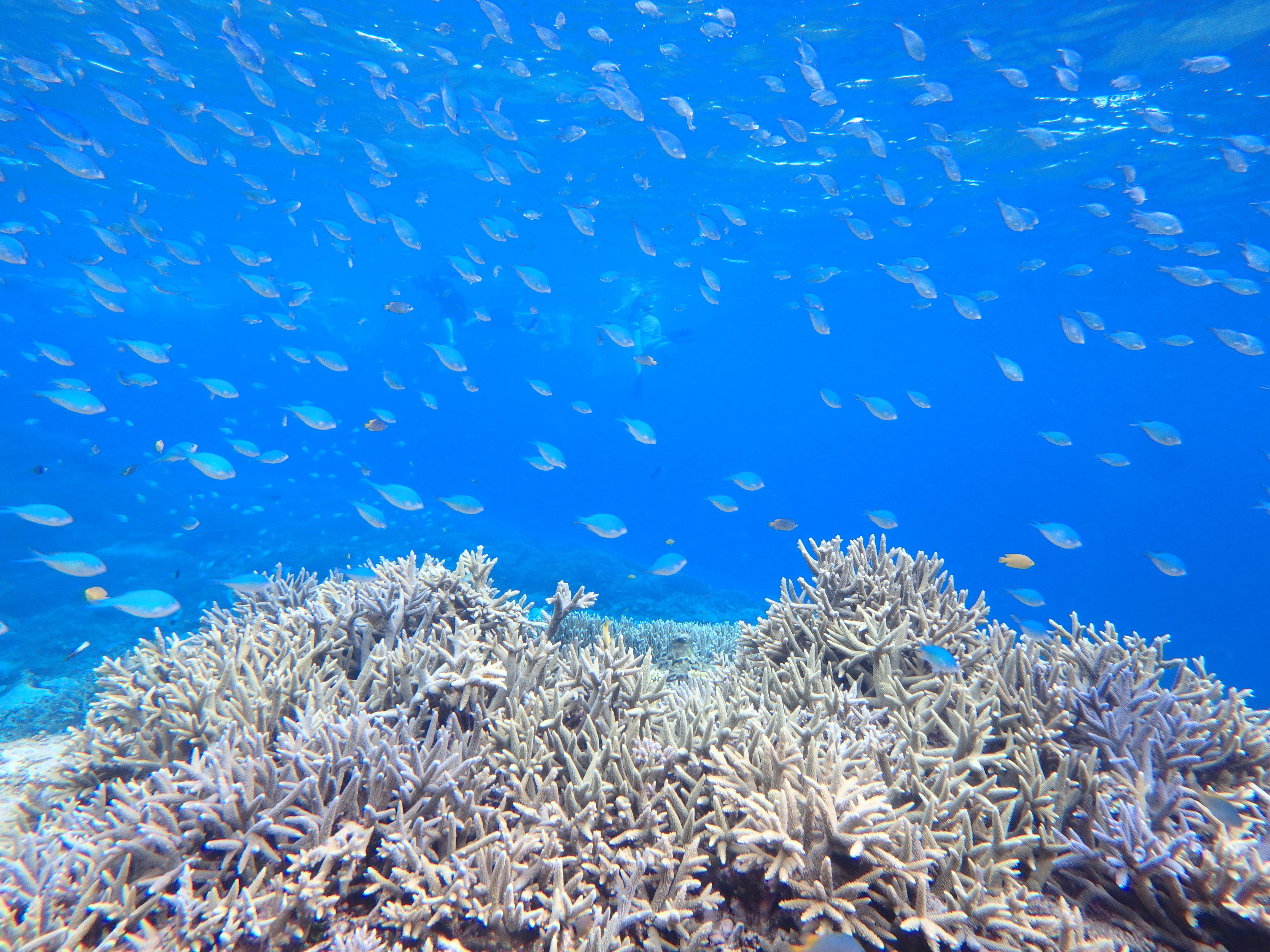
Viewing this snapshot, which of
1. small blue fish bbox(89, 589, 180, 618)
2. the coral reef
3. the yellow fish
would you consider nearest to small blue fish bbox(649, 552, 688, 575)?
the coral reef

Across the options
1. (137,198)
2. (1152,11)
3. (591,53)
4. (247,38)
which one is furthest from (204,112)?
(1152,11)

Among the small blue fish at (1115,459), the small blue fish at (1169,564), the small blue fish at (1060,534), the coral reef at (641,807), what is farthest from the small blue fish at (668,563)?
the small blue fish at (1115,459)

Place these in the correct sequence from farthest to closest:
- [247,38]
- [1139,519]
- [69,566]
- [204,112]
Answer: [1139,519], [204,112], [247,38], [69,566]

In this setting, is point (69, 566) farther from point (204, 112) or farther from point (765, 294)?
point (765, 294)

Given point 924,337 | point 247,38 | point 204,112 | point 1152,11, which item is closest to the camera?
point 247,38

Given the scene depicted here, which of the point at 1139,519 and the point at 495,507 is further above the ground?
the point at 1139,519

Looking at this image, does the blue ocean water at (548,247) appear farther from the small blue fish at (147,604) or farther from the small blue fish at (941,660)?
the small blue fish at (941,660)

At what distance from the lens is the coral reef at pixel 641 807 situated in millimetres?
2107

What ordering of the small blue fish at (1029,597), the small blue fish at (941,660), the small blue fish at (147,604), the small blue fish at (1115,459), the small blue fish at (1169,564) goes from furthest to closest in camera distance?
the small blue fish at (1115,459) → the small blue fish at (1169,564) → the small blue fish at (1029,597) → the small blue fish at (147,604) → the small blue fish at (941,660)

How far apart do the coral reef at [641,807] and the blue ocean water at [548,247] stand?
714 cm

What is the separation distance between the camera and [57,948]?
6.48ft

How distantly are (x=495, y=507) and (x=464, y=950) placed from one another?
130 ft

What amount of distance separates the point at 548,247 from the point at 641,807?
34.5 meters

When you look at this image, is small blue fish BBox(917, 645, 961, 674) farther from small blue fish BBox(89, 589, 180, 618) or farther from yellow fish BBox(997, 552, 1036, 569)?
small blue fish BBox(89, 589, 180, 618)
